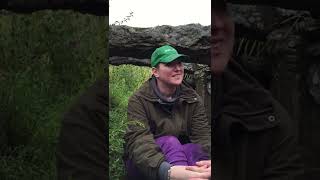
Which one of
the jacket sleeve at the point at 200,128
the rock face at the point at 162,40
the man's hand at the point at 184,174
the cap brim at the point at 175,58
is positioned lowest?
the man's hand at the point at 184,174

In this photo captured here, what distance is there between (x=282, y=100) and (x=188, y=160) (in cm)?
62

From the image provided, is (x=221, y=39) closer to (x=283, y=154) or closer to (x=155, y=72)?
(x=155, y=72)

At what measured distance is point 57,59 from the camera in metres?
3.51

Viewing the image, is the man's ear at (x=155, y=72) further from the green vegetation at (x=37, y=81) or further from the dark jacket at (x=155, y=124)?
the green vegetation at (x=37, y=81)

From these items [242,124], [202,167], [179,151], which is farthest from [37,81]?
[242,124]

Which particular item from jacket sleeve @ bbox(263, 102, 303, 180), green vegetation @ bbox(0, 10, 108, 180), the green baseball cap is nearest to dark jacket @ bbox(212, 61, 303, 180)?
jacket sleeve @ bbox(263, 102, 303, 180)

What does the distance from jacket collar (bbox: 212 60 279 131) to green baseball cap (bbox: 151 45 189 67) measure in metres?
0.24

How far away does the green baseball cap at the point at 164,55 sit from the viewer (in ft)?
11.0

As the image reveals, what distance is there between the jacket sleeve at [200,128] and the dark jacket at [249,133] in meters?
0.08

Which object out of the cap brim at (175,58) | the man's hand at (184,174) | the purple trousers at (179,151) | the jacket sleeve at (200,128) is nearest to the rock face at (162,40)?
the cap brim at (175,58)

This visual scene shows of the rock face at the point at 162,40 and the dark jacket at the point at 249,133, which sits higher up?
the rock face at the point at 162,40

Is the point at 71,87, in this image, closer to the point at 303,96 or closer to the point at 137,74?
the point at 137,74

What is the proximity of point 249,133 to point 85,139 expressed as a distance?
84cm

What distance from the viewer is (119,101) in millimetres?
3350
